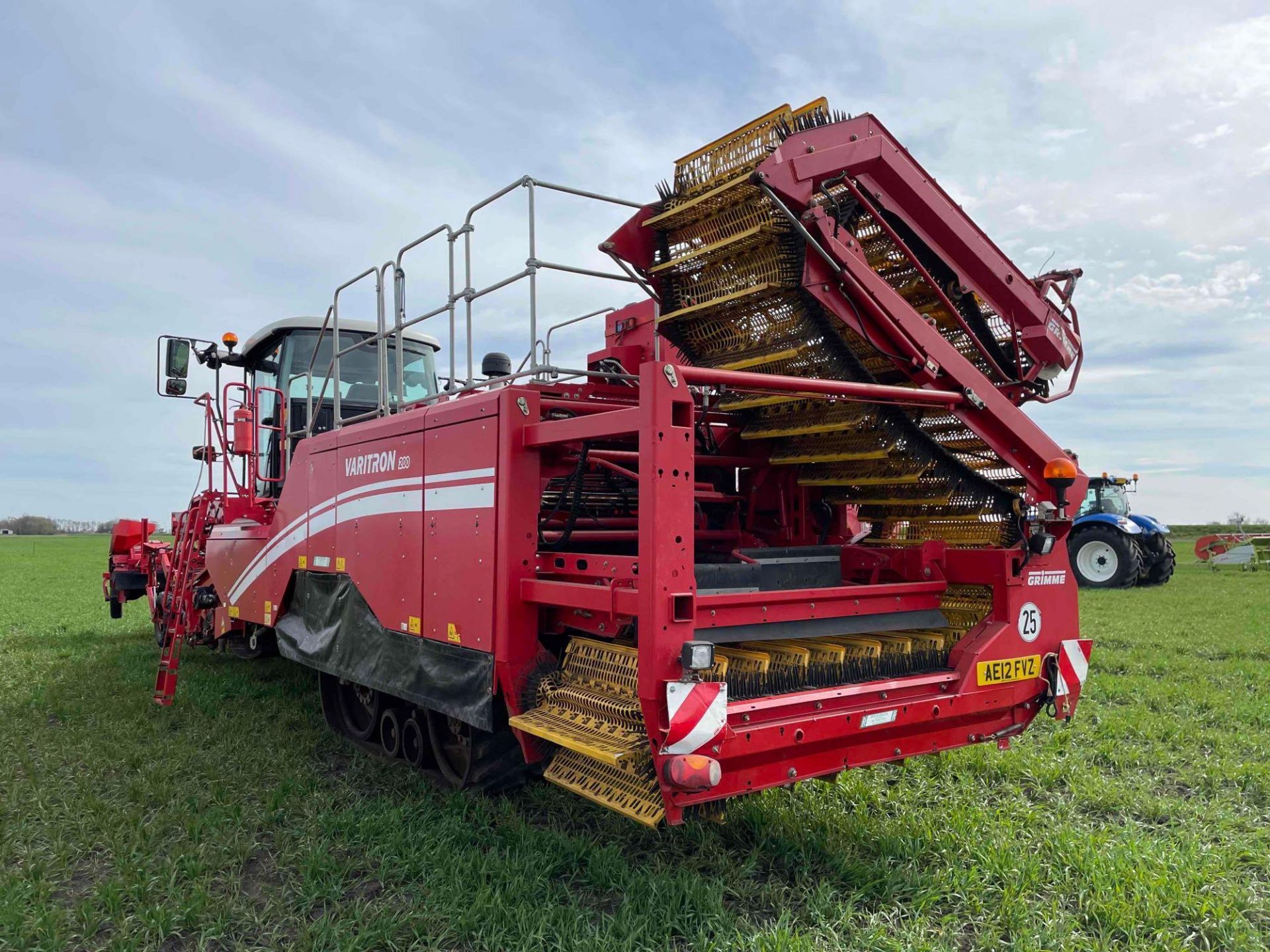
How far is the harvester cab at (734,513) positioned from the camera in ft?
10.7

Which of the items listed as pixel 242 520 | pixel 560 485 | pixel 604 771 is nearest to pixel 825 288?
pixel 560 485

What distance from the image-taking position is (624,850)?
12.6ft

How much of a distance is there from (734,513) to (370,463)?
2.02 m

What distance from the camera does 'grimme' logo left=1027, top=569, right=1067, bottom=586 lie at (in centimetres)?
415

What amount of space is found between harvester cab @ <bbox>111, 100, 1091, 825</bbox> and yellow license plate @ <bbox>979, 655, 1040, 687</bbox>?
0.07ft

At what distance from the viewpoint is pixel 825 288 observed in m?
4.08

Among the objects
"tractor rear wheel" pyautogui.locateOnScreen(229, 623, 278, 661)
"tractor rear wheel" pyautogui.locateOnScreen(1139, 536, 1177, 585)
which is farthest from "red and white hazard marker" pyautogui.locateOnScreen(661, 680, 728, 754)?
"tractor rear wheel" pyautogui.locateOnScreen(1139, 536, 1177, 585)

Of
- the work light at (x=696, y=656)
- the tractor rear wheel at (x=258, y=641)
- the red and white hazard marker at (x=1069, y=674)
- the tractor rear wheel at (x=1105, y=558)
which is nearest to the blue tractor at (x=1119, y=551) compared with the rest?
the tractor rear wheel at (x=1105, y=558)

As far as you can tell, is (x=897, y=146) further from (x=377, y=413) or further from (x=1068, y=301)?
(x=377, y=413)

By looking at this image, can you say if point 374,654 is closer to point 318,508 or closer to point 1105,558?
point 318,508

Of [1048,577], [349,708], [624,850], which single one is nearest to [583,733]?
[624,850]

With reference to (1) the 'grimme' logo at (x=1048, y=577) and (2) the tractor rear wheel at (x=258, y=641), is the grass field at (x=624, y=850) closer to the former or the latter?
(2) the tractor rear wheel at (x=258, y=641)

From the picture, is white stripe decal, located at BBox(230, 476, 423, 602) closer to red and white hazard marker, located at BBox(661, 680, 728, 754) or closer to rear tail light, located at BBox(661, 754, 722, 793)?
red and white hazard marker, located at BBox(661, 680, 728, 754)

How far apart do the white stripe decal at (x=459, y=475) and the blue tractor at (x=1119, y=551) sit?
1384cm
